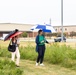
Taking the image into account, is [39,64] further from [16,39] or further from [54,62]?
[16,39]

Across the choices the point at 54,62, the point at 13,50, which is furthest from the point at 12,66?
the point at 54,62

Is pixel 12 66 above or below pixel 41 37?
below

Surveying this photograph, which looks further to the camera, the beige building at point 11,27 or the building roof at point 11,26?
the building roof at point 11,26

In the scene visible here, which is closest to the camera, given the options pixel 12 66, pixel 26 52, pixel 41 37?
pixel 12 66

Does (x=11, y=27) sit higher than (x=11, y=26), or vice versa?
(x=11, y=26)

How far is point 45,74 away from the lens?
411 inches

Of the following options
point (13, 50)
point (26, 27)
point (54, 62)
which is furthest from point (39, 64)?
point (26, 27)

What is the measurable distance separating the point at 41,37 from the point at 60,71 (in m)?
1.92

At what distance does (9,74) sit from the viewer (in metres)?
Result: 8.47

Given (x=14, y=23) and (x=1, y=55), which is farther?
(x=14, y=23)

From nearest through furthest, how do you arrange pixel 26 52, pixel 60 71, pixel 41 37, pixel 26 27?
pixel 60 71
pixel 41 37
pixel 26 52
pixel 26 27

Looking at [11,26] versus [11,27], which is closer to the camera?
[11,27]

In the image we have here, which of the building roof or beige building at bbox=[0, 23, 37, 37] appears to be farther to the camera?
the building roof

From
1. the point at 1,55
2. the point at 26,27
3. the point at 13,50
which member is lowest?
the point at 26,27
